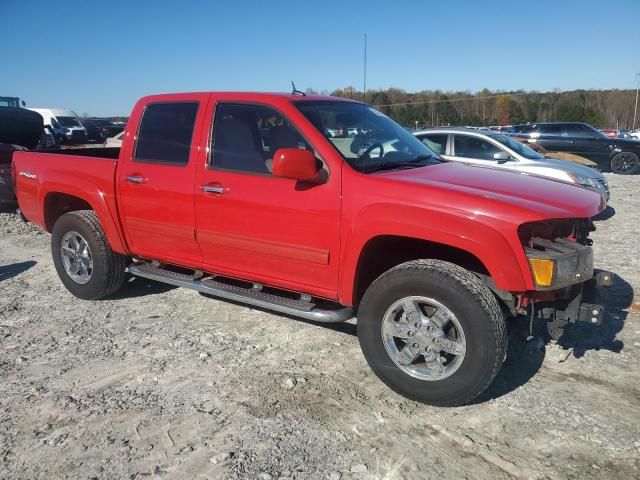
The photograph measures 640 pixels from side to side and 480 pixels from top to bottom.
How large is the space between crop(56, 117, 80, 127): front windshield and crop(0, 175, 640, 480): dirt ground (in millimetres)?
28087

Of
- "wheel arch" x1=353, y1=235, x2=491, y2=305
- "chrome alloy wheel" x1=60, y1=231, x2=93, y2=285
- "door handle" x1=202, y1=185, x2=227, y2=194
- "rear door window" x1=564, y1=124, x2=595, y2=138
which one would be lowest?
"chrome alloy wheel" x1=60, y1=231, x2=93, y2=285

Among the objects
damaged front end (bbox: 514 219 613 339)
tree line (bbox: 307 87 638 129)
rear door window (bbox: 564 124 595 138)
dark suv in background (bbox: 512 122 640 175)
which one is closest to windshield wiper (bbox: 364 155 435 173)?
damaged front end (bbox: 514 219 613 339)

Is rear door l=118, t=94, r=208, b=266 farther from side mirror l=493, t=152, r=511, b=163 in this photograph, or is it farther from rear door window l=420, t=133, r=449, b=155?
side mirror l=493, t=152, r=511, b=163

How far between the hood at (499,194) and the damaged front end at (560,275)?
0.09 meters

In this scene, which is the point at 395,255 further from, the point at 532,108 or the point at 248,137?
the point at 532,108

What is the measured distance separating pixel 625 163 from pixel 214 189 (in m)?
16.3

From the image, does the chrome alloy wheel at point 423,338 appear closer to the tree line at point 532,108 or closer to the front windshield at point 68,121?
the tree line at point 532,108

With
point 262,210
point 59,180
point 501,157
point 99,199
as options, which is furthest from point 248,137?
point 501,157

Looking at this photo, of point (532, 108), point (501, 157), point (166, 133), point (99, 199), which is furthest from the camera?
point (532, 108)

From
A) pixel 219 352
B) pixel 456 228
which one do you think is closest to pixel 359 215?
pixel 456 228

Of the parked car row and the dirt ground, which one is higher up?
the parked car row

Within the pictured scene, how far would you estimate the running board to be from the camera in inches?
145

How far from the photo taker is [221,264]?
427cm

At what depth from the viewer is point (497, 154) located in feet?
31.1
